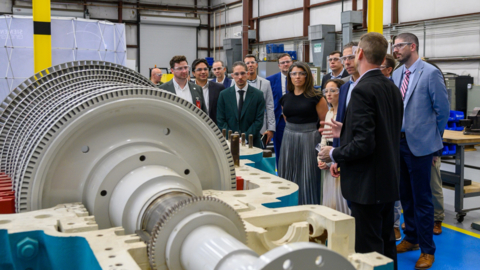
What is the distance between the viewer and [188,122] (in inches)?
45.6

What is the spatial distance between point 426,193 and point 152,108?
223 centimetres

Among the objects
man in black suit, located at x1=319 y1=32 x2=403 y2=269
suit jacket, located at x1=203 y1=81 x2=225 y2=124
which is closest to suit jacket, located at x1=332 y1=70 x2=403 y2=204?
man in black suit, located at x1=319 y1=32 x2=403 y2=269

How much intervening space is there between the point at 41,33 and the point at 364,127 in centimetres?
268

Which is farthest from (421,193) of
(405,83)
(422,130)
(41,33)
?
(41,33)

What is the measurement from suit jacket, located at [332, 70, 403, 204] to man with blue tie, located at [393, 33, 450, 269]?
838 mm

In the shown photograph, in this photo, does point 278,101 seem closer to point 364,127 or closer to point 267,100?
point 267,100

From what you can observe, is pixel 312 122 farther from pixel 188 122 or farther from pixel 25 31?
pixel 25 31

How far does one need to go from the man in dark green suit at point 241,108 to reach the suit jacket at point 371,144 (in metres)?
2.05

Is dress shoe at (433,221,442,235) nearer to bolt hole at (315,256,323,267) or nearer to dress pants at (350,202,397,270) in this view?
dress pants at (350,202,397,270)

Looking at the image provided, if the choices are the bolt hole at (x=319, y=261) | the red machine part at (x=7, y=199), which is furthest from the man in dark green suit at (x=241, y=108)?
the bolt hole at (x=319, y=261)

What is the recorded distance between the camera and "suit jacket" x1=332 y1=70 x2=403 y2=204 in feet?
6.27

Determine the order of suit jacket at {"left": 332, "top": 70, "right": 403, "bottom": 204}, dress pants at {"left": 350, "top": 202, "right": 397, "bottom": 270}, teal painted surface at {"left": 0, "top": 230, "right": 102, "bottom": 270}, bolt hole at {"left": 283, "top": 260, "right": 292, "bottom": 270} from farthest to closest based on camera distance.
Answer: dress pants at {"left": 350, "top": 202, "right": 397, "bottom": 270}, suit jacket at {"left": 332, "top": 70, "right": 403, "bottom": 204}, teal painted surface at {"left": 0, "top": 230, "right": 102, "bottom": 270}, bolt hole at {"left": 283, "top": 260, "right": 292, "bottom": 270}

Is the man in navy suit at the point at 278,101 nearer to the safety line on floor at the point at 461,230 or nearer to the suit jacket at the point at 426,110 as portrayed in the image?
the safety line on floor at the point at 461,230

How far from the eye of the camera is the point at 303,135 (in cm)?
340
